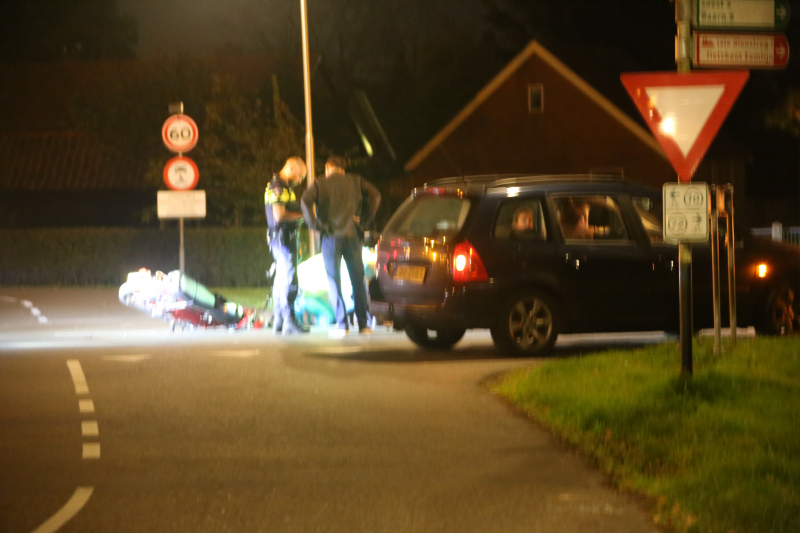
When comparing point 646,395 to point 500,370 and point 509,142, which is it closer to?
point 500,370

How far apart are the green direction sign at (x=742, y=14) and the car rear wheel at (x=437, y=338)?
4982 millimetres

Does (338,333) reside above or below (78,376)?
above

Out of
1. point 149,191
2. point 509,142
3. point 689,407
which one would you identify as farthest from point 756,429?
point 149,191

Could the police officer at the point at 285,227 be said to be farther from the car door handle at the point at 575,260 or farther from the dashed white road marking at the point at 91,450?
the dashed white road marking at the point at 91,450

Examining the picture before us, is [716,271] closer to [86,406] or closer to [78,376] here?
[86,406]

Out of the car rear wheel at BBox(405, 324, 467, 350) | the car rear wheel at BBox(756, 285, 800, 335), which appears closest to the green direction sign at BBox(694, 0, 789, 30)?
the car rear wheel at BBox(756, 285, 800, 335)

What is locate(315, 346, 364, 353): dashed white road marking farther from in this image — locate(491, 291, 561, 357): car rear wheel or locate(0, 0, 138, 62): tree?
locate(0, 0, 138, 62): tree

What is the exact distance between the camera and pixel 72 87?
4819 cm

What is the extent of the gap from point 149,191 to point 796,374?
37246 mm

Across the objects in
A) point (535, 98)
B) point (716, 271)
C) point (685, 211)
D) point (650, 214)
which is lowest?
point (716, 271)

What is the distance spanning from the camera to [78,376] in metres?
11.0

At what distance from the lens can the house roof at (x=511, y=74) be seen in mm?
41219

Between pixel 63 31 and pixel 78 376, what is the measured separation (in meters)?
54.8

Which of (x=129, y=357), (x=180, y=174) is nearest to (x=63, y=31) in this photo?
(x=180, y=174)
